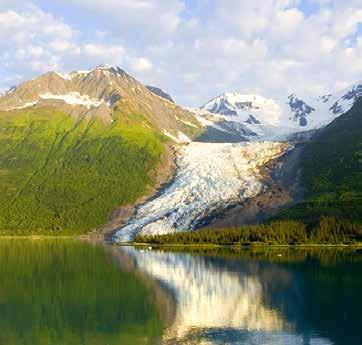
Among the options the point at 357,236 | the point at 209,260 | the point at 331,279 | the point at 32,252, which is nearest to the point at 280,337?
the point at 331,279

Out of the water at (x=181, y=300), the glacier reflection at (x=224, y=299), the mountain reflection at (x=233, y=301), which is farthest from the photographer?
the water at (x=181, y=300)

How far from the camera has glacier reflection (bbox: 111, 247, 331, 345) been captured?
65.9 m

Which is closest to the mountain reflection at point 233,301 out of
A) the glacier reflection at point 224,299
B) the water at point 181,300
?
the glacier reflection at point 224,299

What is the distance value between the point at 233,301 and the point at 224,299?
9.56ft

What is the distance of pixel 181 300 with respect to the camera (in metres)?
93.1

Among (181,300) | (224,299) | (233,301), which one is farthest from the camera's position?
(224,299)

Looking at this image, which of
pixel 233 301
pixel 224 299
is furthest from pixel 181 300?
pixel 233 301

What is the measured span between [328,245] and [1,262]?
99.1 m

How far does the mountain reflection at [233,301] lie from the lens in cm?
6625

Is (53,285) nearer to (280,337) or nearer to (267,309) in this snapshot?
(267,309)

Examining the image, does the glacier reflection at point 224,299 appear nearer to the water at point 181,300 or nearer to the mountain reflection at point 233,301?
the mountain reflection at point 233,301

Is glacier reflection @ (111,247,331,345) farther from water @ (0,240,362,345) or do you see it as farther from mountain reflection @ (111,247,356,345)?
water @ (0,240,362,345)

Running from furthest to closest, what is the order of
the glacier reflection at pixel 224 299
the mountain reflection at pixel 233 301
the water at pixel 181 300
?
the water at pixel 181 300, the mountain reflection at pixel 233 301, the glacier reflection at pixel 224 299

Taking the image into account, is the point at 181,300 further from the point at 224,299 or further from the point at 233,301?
the point at 233,301
